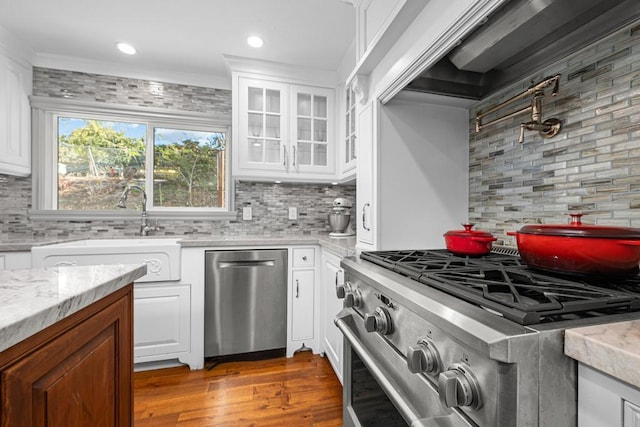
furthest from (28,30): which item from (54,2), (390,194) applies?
(390,194)

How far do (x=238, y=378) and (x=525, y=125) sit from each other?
6.96 feet

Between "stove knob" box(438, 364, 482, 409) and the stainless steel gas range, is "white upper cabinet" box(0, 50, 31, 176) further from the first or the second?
"stove knob" box(438, 364, 482, 409)

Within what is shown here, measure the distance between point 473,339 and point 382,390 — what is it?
0.47 metres

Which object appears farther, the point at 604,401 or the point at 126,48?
the point at 126,48

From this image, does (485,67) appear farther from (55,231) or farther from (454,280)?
(55,231)

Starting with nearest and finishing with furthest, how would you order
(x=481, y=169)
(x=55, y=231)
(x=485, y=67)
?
(x=485, y=67)
(x=481, y=169)
(x=55, y=231)

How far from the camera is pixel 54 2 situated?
1812 millimetres

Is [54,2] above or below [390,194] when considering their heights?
above

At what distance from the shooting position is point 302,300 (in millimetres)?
2219

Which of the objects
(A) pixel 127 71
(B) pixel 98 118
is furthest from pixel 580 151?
(B) pixel 98 118

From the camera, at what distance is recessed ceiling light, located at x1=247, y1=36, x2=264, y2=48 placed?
84.0 inches

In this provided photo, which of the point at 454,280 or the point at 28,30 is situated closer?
the point at 454,280

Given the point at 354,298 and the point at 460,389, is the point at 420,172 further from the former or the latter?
the point at 460,389

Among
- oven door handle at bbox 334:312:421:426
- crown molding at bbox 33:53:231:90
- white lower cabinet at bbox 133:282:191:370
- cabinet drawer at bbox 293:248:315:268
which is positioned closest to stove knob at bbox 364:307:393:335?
oven door handle at bbox 334:312:421:426
